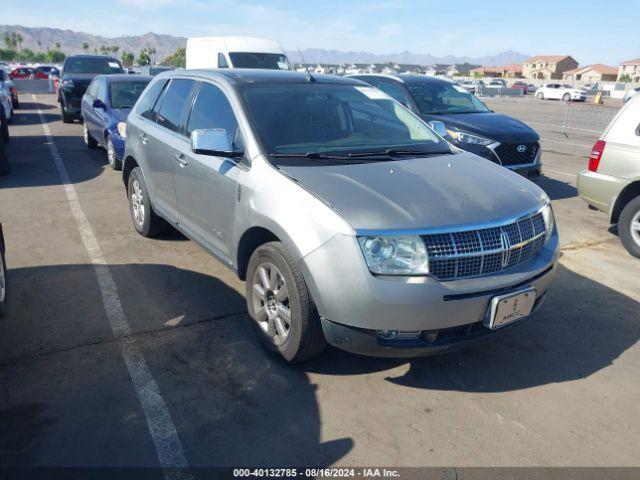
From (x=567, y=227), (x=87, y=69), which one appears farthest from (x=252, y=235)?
(x=87, y=69)

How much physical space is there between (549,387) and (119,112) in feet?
27.1

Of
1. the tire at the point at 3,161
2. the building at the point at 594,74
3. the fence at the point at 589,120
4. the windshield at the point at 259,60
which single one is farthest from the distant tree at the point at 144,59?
the building at the point at 594,74

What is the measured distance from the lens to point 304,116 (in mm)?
4020

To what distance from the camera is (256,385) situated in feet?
10.9

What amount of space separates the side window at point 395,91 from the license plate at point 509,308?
6398mm

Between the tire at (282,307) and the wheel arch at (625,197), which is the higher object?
the wheel arch at (625,197)

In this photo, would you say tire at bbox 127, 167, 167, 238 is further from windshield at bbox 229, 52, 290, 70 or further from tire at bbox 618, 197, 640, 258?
windshield at bbox 229, 52, 290, 70

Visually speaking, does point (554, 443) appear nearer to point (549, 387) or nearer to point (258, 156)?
point (549, 387)

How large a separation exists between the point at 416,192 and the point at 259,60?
1229 centimetres

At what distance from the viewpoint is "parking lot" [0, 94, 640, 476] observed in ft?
9.20

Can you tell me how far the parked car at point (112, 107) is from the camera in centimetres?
888

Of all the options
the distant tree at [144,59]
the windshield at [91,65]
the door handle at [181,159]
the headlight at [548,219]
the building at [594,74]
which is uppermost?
the building at [594,74]

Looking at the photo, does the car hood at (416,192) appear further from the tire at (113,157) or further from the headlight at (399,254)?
the tire at (113,157)

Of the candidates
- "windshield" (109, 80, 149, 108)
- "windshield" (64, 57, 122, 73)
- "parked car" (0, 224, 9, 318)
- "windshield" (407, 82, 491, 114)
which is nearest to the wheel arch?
"windshield" (407, 82, 491, 114)
